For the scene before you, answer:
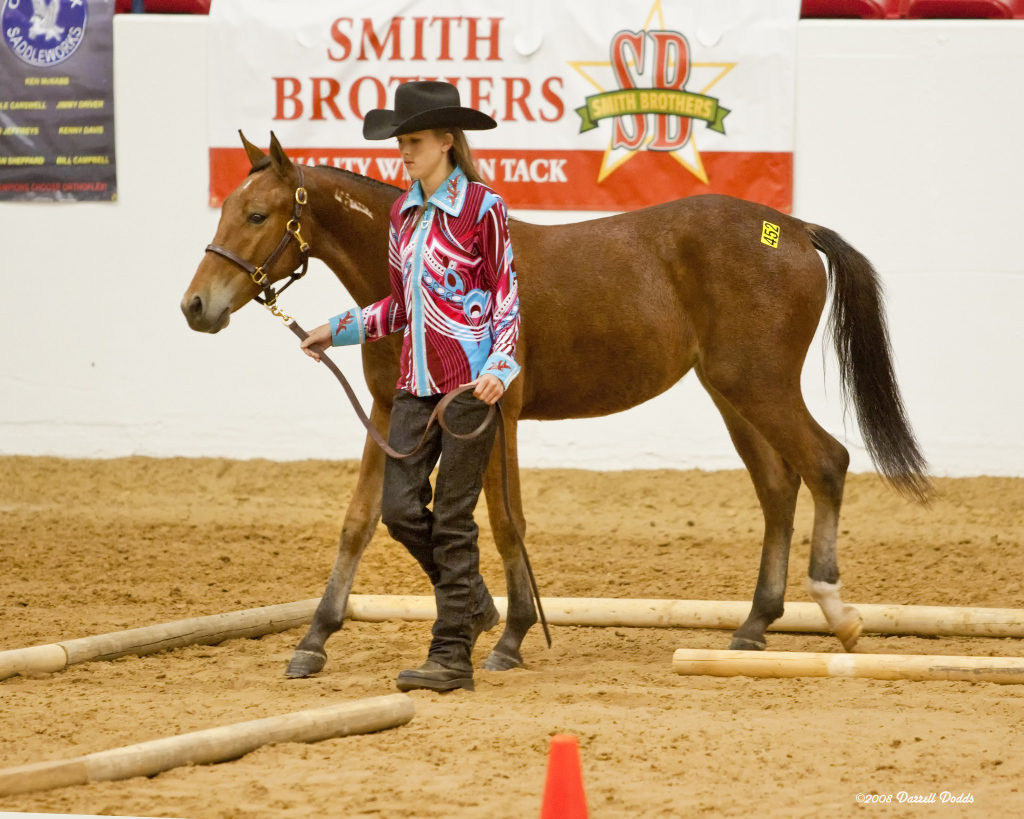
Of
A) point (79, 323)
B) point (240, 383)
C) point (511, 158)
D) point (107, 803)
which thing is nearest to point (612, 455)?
point (511, 158)

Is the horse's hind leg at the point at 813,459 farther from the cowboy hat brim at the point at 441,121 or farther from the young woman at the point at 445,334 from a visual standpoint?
the cowboy hat brim at the point at 441,121

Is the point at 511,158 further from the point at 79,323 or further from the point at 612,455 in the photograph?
the point at 79,323

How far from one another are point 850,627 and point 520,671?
1291 mm

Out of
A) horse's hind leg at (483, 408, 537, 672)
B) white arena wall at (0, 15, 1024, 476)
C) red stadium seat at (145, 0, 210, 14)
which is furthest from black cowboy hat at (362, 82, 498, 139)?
red stadium seat at (145, 0, 210, 14)

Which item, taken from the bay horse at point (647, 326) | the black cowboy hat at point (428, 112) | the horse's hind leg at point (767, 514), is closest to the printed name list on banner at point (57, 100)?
the bay horse at point (647, 326)

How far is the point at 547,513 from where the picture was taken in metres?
7.86

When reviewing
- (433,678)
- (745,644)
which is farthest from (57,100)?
(745,644)

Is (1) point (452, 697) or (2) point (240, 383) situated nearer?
(1) point (452, 697)

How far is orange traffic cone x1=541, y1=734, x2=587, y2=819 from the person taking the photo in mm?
2469

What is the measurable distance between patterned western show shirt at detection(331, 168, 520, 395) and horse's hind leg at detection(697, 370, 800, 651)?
4.33 feet

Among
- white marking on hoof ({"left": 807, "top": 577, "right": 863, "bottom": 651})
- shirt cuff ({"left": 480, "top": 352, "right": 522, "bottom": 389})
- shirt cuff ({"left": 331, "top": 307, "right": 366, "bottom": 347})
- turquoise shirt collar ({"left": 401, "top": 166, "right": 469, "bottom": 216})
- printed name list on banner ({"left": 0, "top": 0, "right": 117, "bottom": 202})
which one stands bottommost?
white marking on hoof ({"left": 807, "top": 577, "right": 863, "bottom": 651})

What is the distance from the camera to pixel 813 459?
462 centimetres

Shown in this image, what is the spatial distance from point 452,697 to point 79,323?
6.00 meters

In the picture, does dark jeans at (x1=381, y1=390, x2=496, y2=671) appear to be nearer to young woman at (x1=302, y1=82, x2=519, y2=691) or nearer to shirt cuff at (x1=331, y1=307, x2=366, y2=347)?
young woman at (x1=302, y1=82, x2=519, y2=691)
